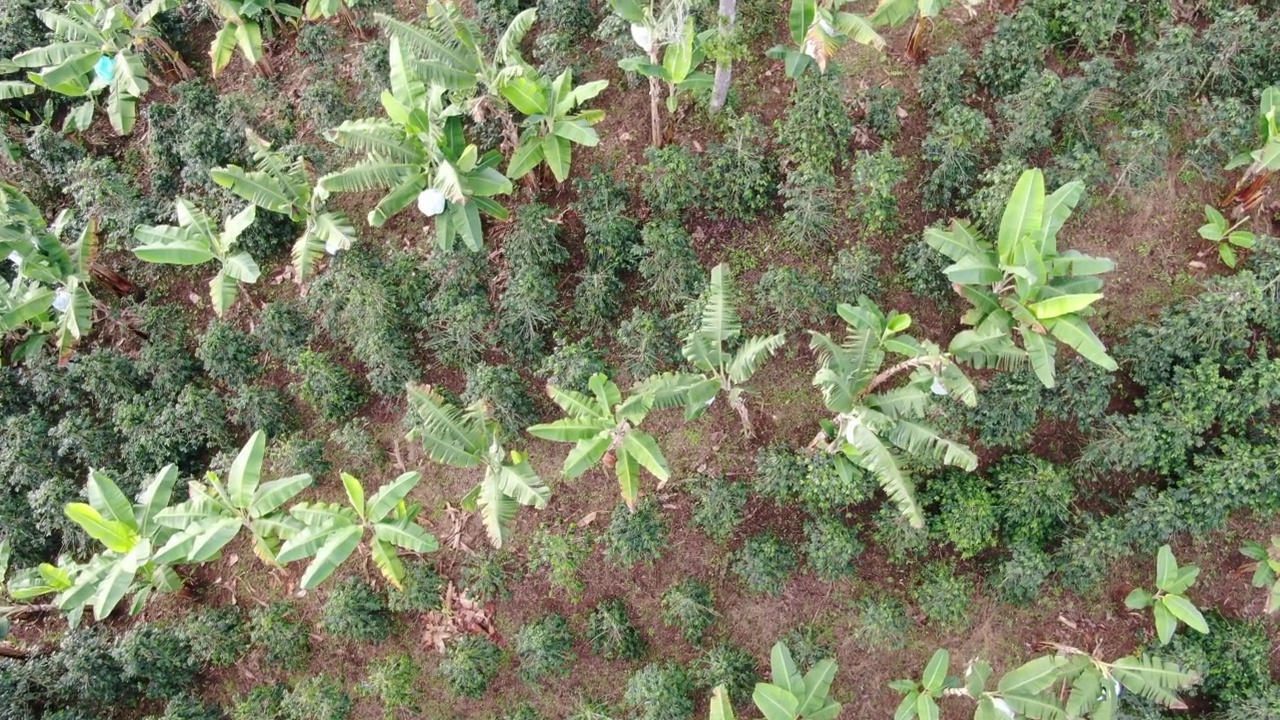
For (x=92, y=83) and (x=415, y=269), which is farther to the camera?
(x=92, y=83)

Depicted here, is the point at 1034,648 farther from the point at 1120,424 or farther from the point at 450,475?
the point at 450,475

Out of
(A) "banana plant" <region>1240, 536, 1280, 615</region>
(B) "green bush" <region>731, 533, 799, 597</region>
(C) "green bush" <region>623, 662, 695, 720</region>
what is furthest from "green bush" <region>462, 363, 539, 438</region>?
(A) "banana plant" <region>1240, 536, 1280, 615</region>

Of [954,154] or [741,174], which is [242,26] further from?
[954,154]

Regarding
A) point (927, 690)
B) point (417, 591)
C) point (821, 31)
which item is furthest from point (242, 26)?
point (927, 690)

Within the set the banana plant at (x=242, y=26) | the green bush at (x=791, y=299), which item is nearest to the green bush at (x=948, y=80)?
the green bush at (x=791, y=299)

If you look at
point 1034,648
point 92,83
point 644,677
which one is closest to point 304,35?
point 92,83

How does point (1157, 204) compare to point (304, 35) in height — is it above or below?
below

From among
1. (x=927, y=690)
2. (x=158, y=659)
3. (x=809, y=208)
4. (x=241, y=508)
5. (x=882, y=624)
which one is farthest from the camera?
(x=809, y=208)
